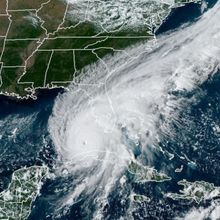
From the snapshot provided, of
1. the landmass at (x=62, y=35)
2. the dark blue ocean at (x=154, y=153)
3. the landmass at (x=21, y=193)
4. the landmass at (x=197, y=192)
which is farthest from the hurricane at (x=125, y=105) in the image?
the landmass at (x=197, y=192)

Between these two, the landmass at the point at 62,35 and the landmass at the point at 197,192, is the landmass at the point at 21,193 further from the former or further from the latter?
the landmass at the point at 197,192

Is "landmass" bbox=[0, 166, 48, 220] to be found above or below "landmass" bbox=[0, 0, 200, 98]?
below

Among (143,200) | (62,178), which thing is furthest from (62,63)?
(143,200)

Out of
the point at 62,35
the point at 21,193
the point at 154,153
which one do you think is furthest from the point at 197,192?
the point at 62,35

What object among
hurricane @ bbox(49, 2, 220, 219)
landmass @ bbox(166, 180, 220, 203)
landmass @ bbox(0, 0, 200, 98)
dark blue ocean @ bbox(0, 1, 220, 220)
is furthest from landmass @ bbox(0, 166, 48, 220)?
landmass @ bbox(166, 180, 220, 203)

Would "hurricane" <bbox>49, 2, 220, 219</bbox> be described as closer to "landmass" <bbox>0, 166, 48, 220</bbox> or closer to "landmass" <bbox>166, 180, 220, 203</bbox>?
"landmass" <bbox>0, 166, 48, 220</bbox>
